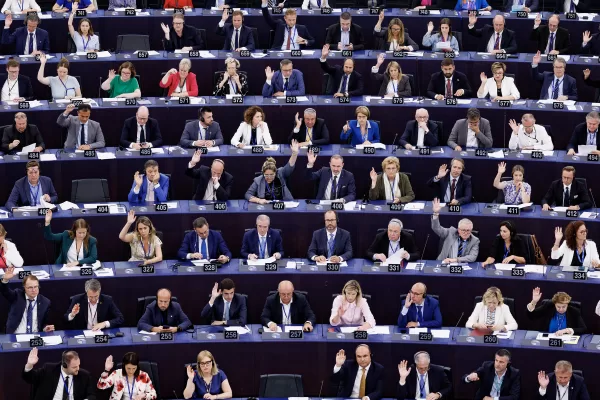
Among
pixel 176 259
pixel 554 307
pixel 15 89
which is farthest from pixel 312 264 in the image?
pixel 15 89

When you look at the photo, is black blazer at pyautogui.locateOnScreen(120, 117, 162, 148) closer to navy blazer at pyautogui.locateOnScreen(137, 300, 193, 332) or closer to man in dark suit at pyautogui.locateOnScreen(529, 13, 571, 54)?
navy blazer at pyautogui.locateOnScreen(137, 300, 193, 332)

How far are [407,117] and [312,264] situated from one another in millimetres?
3156

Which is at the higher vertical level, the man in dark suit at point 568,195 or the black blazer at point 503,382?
the man in dark suit at point 568,195

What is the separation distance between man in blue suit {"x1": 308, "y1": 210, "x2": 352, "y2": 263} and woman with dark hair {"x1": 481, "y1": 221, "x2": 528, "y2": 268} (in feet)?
4.87

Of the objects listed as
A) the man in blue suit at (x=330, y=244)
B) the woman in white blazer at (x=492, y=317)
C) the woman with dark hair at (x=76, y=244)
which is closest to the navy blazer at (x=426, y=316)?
the woman in white blazer at (x=492, y=317)

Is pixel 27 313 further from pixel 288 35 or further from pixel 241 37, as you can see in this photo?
pixel 288 35

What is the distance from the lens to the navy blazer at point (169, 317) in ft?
48.2

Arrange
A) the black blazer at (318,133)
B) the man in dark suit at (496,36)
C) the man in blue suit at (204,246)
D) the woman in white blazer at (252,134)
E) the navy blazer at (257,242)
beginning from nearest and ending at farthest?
the man in blue suit at (204,246), the navy blazer at (257,242), the woman in white blazer at (252,134), the black blazer at (318,133), the man in dark suit at (496,36)

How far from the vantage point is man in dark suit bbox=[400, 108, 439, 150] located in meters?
17.4

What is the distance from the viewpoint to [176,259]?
1617cm

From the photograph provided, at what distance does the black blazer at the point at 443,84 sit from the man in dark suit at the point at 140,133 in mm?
3508

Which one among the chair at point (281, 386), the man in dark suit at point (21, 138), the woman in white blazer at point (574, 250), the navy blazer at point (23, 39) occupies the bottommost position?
the chair at point (281, 386)

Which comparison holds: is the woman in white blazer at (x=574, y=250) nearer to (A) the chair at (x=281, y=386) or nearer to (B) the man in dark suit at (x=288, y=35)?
(A) the chair at (x=281, y=386)

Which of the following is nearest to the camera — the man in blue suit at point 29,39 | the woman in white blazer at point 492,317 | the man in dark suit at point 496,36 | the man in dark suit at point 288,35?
the woman in white blazer at point 492,317
